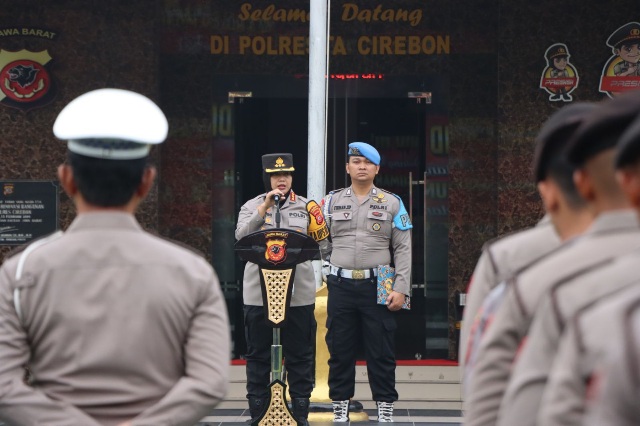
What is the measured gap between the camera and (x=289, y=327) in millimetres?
8305

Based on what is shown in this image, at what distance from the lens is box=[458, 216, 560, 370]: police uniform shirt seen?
320cm

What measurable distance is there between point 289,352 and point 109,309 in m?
5.55

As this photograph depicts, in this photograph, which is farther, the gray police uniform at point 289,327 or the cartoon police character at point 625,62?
the cartoon police character at point 625,62

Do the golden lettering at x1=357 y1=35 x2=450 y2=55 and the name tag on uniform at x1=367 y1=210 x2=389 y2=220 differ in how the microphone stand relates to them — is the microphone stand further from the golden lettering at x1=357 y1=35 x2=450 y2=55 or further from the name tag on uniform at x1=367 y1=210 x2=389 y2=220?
the golden lettering at x1=357 y1=35 x2=450 y2=55

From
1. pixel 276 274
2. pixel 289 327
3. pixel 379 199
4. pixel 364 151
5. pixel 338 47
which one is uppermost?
pixel 338 47

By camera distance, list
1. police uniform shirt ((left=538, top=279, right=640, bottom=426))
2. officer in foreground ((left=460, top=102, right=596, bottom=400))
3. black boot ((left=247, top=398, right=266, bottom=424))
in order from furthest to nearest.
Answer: black boot ((left=247, top=398, right=266, bottom=424))
officer in foreground ((left=460, top=102, right=596, bottom=400))
police uniform shirt ((left=538, top=279, right=640, bottom=426))

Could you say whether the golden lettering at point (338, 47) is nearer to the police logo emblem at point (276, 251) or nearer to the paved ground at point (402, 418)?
the paved ground at point (402, 418)

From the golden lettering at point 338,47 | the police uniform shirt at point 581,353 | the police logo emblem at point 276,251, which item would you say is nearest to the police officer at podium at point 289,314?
the police logo emblem at point 276,251

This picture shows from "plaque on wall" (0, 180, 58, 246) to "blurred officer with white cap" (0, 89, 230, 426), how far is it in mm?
8330

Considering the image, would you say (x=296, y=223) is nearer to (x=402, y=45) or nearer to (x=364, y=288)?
(x=364, y=288)

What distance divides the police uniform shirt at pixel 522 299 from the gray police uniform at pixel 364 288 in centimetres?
593

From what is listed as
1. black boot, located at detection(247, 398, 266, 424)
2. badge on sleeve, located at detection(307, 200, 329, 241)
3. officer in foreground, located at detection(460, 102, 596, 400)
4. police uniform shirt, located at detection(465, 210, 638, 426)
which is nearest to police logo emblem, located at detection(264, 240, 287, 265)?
badge on sleeve, located at detection(307, 200, 329, 241)

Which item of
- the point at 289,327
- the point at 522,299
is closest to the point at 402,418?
the point at 289,327

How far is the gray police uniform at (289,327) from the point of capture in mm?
8289
